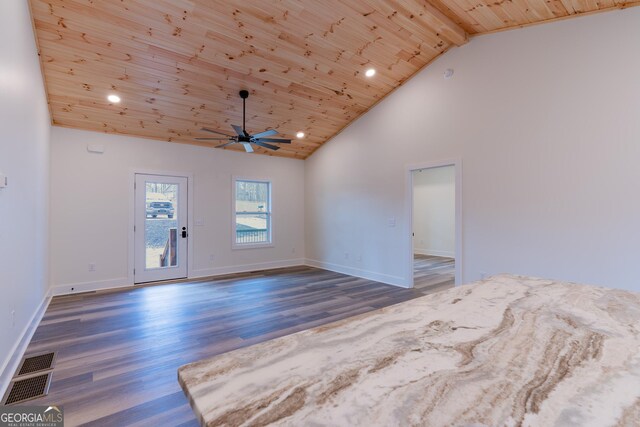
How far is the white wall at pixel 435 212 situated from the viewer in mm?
8945

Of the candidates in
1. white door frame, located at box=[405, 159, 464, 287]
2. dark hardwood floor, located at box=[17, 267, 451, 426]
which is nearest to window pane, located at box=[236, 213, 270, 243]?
dark hardwood floor, located at box=[17, 267, 451, 426]

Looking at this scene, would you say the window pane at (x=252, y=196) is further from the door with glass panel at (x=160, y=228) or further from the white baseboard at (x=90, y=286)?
the white baseboard at (x=90, y=286)

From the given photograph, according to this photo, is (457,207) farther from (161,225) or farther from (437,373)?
(161,225)

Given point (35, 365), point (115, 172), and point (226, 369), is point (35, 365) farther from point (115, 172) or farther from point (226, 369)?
point (115, 172)

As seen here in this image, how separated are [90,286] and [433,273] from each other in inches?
244

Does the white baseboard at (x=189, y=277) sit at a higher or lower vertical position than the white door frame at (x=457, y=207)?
lower

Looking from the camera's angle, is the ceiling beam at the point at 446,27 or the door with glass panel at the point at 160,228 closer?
the ceiling beam at the point at 446,27

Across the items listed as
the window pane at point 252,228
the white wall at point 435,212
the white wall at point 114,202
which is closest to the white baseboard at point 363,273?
the window pane at point 252,228

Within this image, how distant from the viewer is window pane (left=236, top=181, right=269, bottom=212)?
21.7 feet

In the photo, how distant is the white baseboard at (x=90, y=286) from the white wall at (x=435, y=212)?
7.38m

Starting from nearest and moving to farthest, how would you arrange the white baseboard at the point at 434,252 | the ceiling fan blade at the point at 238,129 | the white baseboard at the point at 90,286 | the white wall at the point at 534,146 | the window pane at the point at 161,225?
the white wall at the point at 534,146, the ceiling fan blade at the point at 238,129, the white baseboard at the point at 90,286, the window pane at the point at 161,225, the white baseboard at the point at 434,252

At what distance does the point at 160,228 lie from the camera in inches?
221

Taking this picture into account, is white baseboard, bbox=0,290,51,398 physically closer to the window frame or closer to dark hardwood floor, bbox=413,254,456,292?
the window frame

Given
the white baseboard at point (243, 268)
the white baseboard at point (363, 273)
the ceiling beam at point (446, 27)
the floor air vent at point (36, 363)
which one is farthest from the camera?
the white baseboard at point (243, 268)
